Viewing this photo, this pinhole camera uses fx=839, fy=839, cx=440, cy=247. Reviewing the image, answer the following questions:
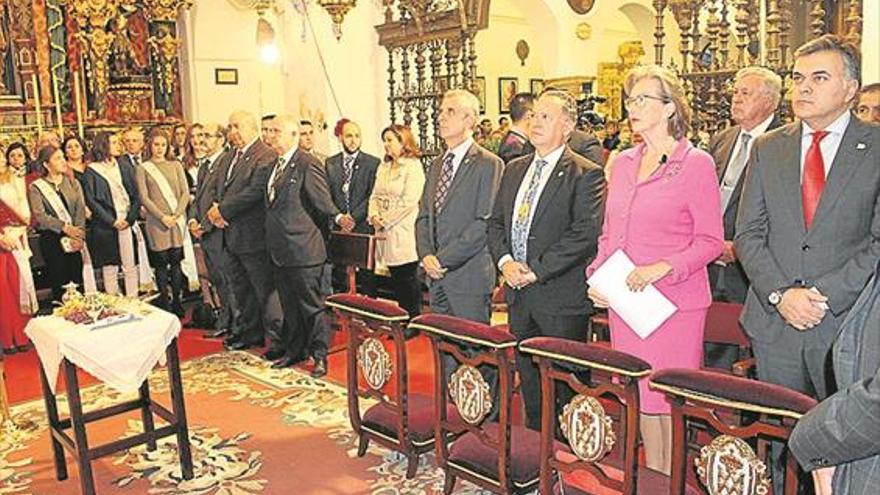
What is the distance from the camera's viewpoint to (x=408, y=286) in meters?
5.94

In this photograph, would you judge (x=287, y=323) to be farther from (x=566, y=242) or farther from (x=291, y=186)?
(x=566, y=242)

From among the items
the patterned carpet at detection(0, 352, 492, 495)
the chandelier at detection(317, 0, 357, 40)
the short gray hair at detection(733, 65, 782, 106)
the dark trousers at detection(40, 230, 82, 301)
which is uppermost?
the chandelier at detection(317, 0, 357, 40)

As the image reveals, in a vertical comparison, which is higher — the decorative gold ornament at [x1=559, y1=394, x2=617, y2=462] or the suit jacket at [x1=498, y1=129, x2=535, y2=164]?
the suit jacket at [x1=498, y1=129, x2=535, y2=164]

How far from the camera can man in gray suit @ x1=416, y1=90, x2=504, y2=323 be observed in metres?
3.94

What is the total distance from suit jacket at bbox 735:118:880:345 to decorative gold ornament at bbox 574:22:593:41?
10173 mm

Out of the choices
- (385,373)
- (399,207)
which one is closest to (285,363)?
(399,207)

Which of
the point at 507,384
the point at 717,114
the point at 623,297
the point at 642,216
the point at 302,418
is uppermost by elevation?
the point at 717,114

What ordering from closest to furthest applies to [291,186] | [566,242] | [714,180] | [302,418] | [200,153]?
[714,180], [566,242], [302,418], [291,186], [200,153]

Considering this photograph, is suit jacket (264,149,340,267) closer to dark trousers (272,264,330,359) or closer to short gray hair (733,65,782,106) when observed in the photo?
dark trousers (272,264,330,359)

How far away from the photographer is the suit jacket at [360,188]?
616 centimetres

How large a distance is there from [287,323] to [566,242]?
8.27ft

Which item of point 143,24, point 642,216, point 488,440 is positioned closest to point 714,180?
point 642,216

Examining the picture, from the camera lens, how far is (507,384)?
2.81 m

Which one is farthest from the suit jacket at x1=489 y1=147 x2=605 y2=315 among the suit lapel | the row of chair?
the suit lapel
